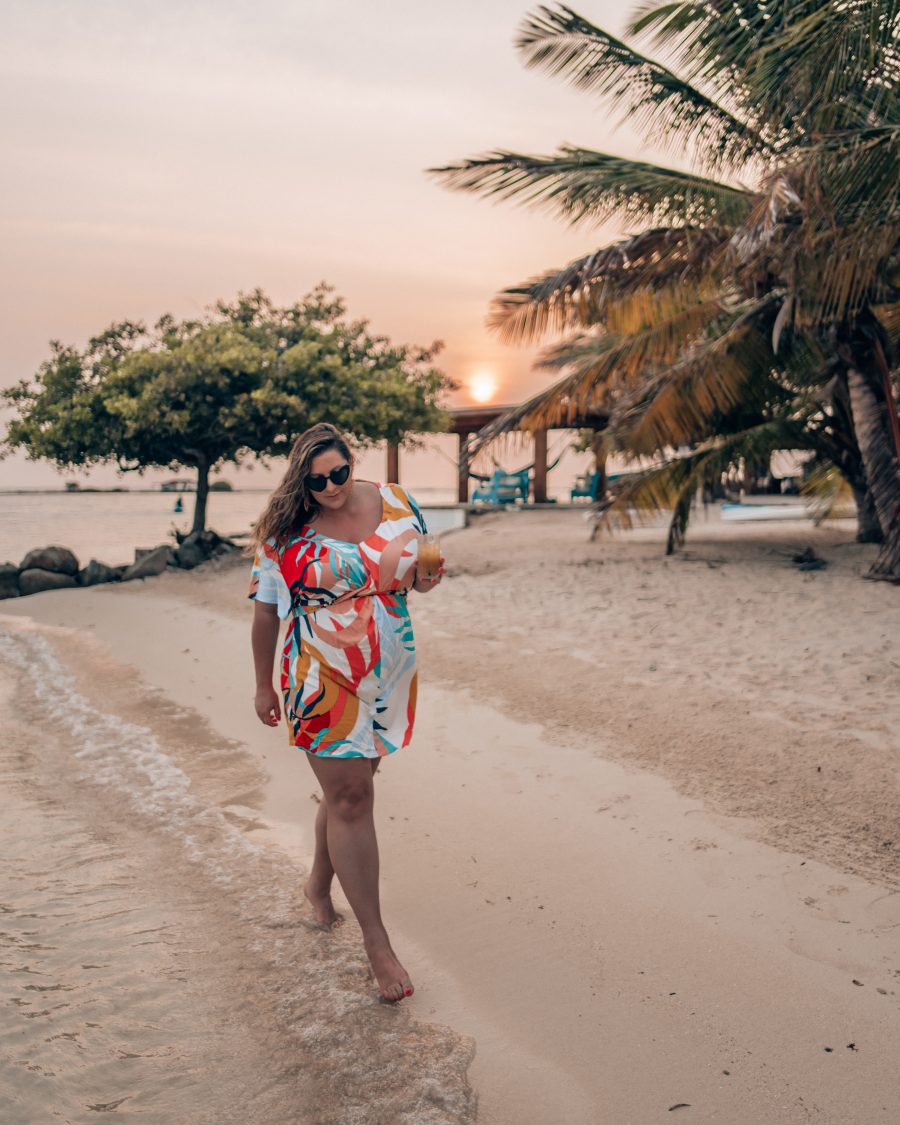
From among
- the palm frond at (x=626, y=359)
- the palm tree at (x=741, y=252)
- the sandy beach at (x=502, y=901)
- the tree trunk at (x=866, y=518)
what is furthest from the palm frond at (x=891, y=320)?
the sandy beach at (x=502, y=901)

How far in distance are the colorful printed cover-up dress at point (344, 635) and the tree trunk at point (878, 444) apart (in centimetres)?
871

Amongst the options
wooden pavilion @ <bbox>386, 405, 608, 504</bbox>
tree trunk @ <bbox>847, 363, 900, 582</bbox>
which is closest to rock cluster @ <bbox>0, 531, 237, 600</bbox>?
wooden pavilion @ <bbox>386, 405, 608, 504</bbox>

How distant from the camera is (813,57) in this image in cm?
644

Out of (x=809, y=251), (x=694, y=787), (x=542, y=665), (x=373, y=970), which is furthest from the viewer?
(x=809, y=251)

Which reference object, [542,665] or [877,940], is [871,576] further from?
[877,940]

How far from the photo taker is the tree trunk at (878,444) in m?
10.2

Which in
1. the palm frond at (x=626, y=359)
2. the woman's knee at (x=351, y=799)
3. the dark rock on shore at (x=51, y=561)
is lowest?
the dark rock on shore at (x=51, y=561)

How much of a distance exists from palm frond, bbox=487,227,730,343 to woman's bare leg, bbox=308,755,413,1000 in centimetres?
806

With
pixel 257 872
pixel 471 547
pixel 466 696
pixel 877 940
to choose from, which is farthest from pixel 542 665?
pixel 471 547

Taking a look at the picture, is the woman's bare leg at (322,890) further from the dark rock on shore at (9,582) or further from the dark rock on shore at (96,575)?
the dark rock on shore at (96,575)

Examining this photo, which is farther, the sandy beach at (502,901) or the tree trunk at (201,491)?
the tree trunk at (201,491)

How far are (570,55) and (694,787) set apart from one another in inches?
318

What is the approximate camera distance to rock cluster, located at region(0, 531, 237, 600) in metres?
14.8

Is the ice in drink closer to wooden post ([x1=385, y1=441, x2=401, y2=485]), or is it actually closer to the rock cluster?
the rock cluster
